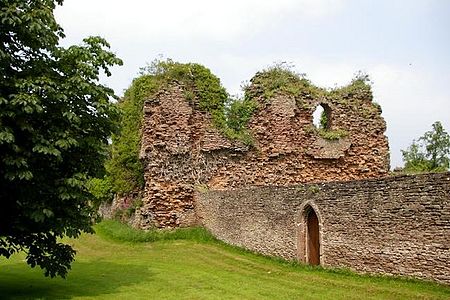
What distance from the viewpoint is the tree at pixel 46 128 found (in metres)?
11.1

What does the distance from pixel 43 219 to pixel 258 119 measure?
17223 millimetres

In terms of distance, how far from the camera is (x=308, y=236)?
17.2m

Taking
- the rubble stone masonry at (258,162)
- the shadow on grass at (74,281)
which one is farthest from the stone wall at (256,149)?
the shadow on grass at (74,281)

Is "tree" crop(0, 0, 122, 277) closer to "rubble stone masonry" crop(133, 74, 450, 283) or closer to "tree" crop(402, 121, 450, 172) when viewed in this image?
"rubble stone masonry" crop(133, 74, 450, 283)

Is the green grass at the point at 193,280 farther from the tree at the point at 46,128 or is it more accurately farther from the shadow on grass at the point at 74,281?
the tree at the point at 46,128

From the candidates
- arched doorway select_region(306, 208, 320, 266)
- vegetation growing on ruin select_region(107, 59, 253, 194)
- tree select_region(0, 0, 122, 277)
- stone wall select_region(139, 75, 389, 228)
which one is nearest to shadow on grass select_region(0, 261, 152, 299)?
tree select_region(0, 0, 122, 277)

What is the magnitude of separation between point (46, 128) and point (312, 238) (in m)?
9.35

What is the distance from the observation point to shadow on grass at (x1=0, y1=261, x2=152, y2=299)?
12789 millimetres

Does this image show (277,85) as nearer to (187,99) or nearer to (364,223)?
(187,99)

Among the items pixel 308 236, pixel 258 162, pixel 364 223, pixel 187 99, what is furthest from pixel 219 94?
pixel 364 223

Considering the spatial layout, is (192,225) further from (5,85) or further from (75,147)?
(5,85)

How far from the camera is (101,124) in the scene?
12758mm

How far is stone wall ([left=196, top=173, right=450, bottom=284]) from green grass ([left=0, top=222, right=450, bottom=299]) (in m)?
0.46

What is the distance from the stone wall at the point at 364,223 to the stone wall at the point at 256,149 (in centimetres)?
599
